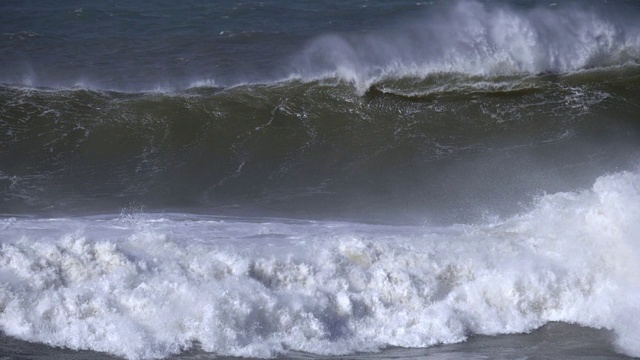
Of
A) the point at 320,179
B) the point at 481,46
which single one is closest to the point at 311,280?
the point at 320,179

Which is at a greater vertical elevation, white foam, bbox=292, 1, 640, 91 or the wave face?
white foam, bbox=292, 1, 640, 91

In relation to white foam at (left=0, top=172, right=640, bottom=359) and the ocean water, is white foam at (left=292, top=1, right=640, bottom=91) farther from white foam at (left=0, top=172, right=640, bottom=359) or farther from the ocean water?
white foam at (left=0, top=172, right=640, bottom=359)

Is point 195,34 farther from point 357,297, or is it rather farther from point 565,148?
point 357,297

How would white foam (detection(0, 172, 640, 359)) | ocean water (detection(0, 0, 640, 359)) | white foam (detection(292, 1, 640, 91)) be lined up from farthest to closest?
white foam (detection(292, 1, 640, 91))
ocean water (detection(0, 0, 640, 359))
white foam (detection(0, 172, 640, 359))

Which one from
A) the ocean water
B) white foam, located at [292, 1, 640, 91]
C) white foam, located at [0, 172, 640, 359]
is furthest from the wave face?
white foam, located at [0, 172, 640, 359]

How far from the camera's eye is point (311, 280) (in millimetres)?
8695

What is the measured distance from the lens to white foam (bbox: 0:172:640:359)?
787 cm

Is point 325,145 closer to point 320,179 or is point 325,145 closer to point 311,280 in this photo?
point 320,179

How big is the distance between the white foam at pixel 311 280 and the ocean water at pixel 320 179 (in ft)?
0.07

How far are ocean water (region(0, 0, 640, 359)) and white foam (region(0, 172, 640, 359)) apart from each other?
0.02 m

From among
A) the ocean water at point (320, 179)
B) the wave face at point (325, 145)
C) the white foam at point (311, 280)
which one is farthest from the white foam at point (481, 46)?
the white foam at point (311, 280)

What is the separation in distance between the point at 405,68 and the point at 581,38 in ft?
10.8

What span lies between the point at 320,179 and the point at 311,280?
3016 millimetres

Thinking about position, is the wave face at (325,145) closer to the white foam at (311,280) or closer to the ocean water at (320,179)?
the ocean water at (320,179)
